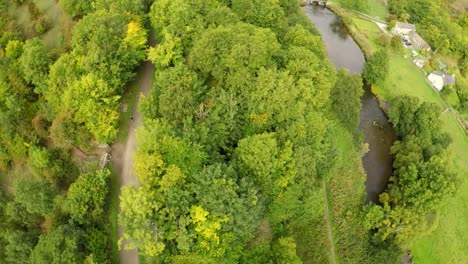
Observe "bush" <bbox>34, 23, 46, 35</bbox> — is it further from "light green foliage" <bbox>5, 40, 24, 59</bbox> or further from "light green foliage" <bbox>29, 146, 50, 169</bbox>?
"light green foliage" <bbox>29, 146, 50, 169</bbox>

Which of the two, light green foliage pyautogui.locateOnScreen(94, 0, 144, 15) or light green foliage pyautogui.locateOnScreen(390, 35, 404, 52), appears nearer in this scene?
light green foliage pyautogui.locateOnScreen(94, 0, 144, 15)

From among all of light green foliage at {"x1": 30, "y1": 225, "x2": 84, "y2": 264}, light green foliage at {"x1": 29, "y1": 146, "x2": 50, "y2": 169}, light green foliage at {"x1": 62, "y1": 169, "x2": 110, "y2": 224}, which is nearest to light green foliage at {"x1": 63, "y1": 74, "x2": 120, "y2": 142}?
light green foliage at {"x1": 62, "y1": 169, "x2": 110, "y2": 224}

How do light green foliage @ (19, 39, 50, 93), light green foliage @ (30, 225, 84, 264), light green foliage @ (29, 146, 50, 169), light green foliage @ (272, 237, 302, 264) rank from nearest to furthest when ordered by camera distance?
1. light green foliage @ (30, 225, 84, 264)
2. light green foliage @ (272, 237, 302, 264)
3. light green foliage @ (29, 146, 50, 169)
4. light green foliage @ (19, 39, 50, 93)

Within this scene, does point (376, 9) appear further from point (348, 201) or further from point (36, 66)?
point (36, 66)

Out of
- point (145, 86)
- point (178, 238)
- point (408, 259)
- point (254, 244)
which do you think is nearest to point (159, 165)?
point (178, 238)

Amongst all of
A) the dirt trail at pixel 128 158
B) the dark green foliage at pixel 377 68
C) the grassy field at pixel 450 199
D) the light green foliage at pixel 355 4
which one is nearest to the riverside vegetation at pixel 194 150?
the dirt trail at pixel 128 158

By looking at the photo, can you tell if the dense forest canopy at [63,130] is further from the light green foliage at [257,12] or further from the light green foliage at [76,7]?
the light green foliage at [257,12]
